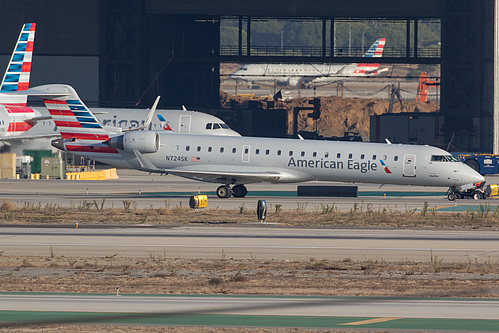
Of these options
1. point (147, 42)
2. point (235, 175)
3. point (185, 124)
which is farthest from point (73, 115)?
point (147, 42)

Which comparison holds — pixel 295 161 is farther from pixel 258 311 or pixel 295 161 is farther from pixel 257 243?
pixel 258 311

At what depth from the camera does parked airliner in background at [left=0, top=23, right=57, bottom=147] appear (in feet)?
182

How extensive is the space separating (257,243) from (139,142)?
16.7 meters

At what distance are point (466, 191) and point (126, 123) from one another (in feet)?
78.3

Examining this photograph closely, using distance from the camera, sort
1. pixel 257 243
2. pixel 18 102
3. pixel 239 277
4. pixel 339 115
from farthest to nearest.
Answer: pixel 339 115, pixel 18 102, pixel 257 243, pixel 239 277

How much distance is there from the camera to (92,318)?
15977 mm

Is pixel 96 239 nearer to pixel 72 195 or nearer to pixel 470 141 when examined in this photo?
pixel 72 195

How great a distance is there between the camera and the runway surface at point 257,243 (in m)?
24.5

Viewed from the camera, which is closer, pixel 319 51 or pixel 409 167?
pixel 409 167

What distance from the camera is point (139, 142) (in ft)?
138

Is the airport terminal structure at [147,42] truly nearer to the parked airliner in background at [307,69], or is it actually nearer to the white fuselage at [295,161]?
the white fuselage at [295,161]

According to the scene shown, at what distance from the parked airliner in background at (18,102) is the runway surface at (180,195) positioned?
489cm

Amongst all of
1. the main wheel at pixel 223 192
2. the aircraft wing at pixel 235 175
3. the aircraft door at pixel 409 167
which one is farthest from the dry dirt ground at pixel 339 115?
the aircraft door at pixel 409 167

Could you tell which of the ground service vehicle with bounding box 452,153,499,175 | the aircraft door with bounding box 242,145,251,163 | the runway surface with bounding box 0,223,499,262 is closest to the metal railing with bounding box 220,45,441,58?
the ground service vehicle with bounding box 452,153,499,175
